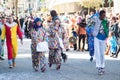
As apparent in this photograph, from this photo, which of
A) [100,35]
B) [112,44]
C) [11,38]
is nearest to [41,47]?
[11,38]

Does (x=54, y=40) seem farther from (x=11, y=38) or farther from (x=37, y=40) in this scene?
(x=11, y=38)

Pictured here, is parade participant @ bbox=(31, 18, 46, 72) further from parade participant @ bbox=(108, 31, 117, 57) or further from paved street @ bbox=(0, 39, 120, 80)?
parade participant @ bbox=(108, 31, 117, 57)

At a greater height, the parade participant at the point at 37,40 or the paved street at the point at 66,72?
the parade participant at the point at 37,40

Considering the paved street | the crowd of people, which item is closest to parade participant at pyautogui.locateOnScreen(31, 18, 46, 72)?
the crowd of people

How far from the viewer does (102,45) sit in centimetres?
1585

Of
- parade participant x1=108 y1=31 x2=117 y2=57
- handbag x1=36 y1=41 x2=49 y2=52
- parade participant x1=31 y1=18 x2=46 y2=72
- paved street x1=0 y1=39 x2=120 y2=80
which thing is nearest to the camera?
paved street x1=0 y1=39 x2=120 y2=80

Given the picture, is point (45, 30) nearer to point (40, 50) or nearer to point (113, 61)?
point (40, 50)

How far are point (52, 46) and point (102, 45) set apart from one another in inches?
78.1

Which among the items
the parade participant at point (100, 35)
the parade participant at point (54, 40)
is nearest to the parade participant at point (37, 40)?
the parade participant at point (54, 40)

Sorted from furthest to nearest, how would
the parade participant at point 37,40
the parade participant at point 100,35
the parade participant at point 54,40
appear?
1. the parade participant at point 54,40
2. the parade participant at point 37,40
3. the parade participant at point 100,35

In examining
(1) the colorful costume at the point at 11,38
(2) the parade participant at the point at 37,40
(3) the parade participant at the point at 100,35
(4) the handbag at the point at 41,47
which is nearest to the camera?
(3) the parade participant at the point at 100,35

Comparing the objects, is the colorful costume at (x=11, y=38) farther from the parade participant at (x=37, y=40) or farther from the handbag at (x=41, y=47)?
the handbag at (x=41, y=47)

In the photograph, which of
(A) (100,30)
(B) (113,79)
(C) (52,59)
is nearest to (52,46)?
(C) (52,59)

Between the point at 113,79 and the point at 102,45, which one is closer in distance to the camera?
the point at 113,79
